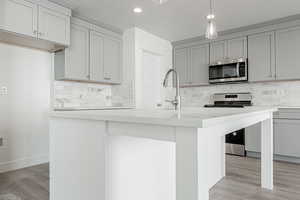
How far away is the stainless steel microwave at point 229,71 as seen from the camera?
3.90 metres

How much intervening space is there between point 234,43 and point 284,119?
168cm

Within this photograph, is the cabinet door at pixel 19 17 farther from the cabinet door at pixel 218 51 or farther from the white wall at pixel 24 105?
the cabinet door at pixel 218 51

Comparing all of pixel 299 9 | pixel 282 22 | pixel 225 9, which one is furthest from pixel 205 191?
pixel 282 22

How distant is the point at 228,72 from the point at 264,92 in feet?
2.59

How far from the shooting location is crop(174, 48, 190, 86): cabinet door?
4699 millimetres

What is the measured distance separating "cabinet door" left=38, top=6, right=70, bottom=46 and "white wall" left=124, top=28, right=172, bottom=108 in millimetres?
1316

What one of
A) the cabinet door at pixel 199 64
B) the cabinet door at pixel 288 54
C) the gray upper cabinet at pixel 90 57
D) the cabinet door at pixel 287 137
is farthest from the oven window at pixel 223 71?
the gray upper cabinet at pixel 90 57

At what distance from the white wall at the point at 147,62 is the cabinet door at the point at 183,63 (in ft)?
0.64

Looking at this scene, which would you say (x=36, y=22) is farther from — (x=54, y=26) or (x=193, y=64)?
(x=193, y=64)

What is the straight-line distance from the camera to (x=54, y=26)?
9.52 ft

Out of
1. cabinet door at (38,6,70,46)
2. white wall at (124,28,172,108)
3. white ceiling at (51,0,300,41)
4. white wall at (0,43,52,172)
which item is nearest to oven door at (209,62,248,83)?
white ceiling at (51,0,300,41)

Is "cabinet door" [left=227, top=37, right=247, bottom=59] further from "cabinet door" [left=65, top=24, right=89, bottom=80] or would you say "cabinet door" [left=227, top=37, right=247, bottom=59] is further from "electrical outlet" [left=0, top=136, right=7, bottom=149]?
"electrical outlet" [left=0, top=136, right=7, bottom=149]

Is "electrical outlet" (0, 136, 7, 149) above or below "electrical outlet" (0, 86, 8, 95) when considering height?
below

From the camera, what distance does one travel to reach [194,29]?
3.99m
